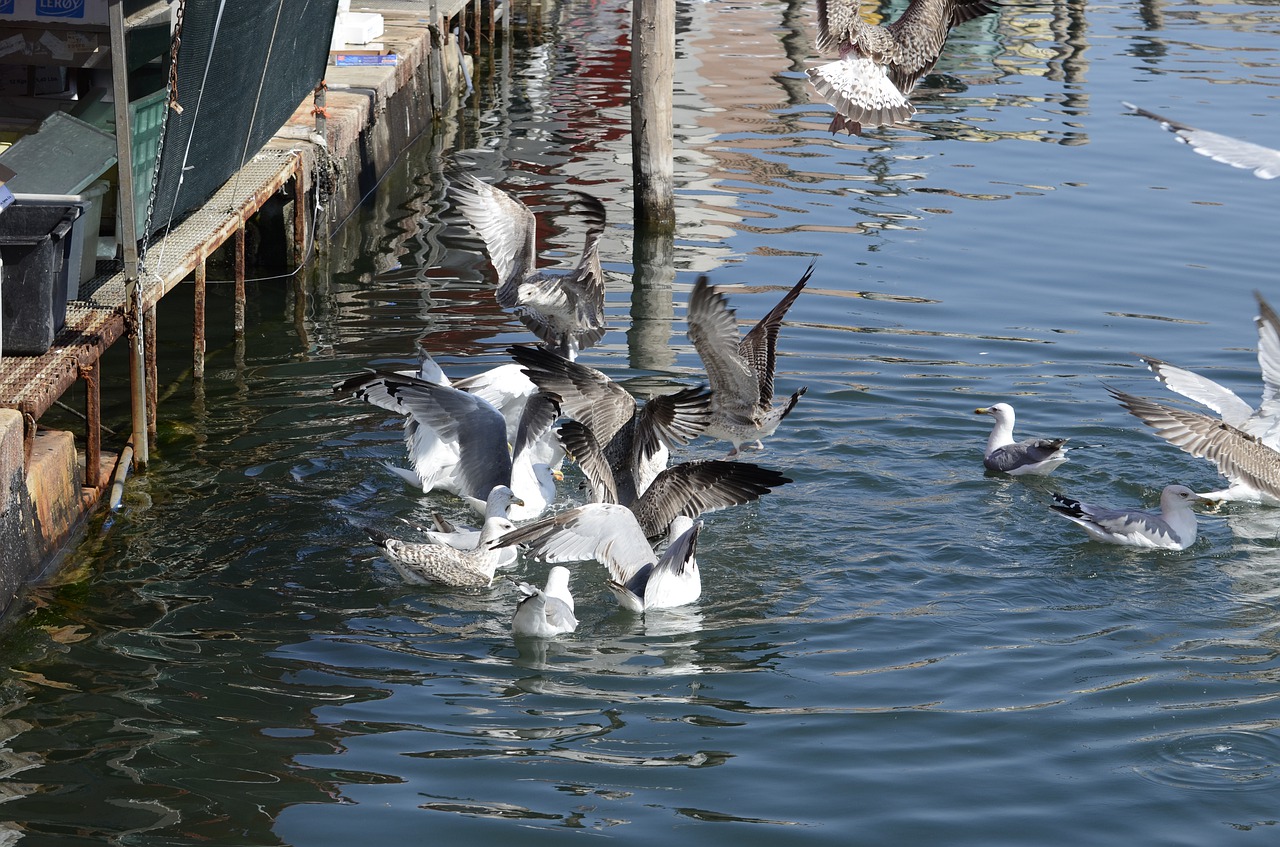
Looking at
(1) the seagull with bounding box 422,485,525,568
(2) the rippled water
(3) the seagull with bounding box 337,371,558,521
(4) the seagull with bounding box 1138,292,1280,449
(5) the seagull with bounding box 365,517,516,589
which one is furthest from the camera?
(4) the seagull with bounding box 1138,292,1280,449

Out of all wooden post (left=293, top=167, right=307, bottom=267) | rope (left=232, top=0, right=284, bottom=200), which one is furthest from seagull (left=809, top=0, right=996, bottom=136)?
wooden post (left=293, top=167, right=307, bottom=267)

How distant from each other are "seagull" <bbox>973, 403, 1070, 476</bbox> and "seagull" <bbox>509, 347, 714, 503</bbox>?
1762 millimetres

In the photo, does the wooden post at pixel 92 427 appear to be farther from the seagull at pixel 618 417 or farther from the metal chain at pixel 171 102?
the seagull at pixel 618 417

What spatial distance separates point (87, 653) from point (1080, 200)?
11322mm

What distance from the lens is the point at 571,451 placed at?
7.24 metres

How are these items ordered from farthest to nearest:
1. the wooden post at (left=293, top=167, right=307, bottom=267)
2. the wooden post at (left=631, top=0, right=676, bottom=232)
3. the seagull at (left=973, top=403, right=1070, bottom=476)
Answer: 1. the wooden post at (left=631, top=0, right=676, bottom=232)
2. the wooden post at (left=293, top=167, right=307, bottom=267)
3. the seagull at (left=973, top=403, right=1070, bottom=476)

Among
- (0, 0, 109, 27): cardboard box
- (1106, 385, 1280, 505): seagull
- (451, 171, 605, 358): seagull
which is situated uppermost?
(0, 0, 109, 27): cardboard box

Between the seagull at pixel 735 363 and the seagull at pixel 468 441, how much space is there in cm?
87

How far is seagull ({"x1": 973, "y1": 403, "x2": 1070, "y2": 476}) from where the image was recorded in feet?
26.5

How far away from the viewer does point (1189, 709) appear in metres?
5.82

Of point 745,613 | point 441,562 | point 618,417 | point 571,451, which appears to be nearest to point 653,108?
point 618,417

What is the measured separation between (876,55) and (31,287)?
494 cm

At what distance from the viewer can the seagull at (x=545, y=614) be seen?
6.19 m

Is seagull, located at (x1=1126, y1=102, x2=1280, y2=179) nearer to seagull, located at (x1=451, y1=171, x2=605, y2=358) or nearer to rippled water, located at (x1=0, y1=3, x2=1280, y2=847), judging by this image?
rippled water, located at (x1=0, y1=3, x2=1280, y2=847)
